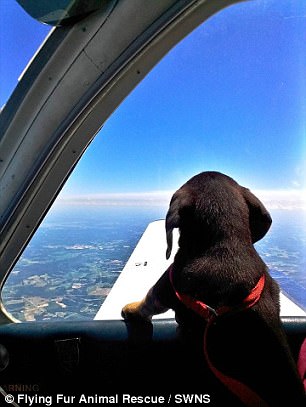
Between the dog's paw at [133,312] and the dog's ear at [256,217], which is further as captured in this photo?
the dog's paw at [133,312]

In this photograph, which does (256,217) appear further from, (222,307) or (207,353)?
(207,353)

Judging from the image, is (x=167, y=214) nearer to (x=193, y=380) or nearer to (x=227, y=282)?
(x=227, y=282)

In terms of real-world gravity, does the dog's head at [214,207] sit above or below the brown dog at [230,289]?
above

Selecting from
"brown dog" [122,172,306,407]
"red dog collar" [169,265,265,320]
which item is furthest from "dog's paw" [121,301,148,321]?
"red dog collar" [169,265,265,320]

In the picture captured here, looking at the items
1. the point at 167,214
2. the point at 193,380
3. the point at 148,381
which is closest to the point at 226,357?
the point at 193,380

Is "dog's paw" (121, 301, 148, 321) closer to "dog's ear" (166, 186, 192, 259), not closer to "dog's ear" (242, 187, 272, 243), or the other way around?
"dog's ear" (166, 186, 192, 259)

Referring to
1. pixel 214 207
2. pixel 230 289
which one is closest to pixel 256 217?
pixel 214 207

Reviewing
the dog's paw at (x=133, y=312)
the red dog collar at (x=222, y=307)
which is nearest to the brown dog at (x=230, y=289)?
the red dog collar at (x=222, y=307)

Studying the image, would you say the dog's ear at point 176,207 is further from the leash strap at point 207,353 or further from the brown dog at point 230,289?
the leash strap at point 207,353
